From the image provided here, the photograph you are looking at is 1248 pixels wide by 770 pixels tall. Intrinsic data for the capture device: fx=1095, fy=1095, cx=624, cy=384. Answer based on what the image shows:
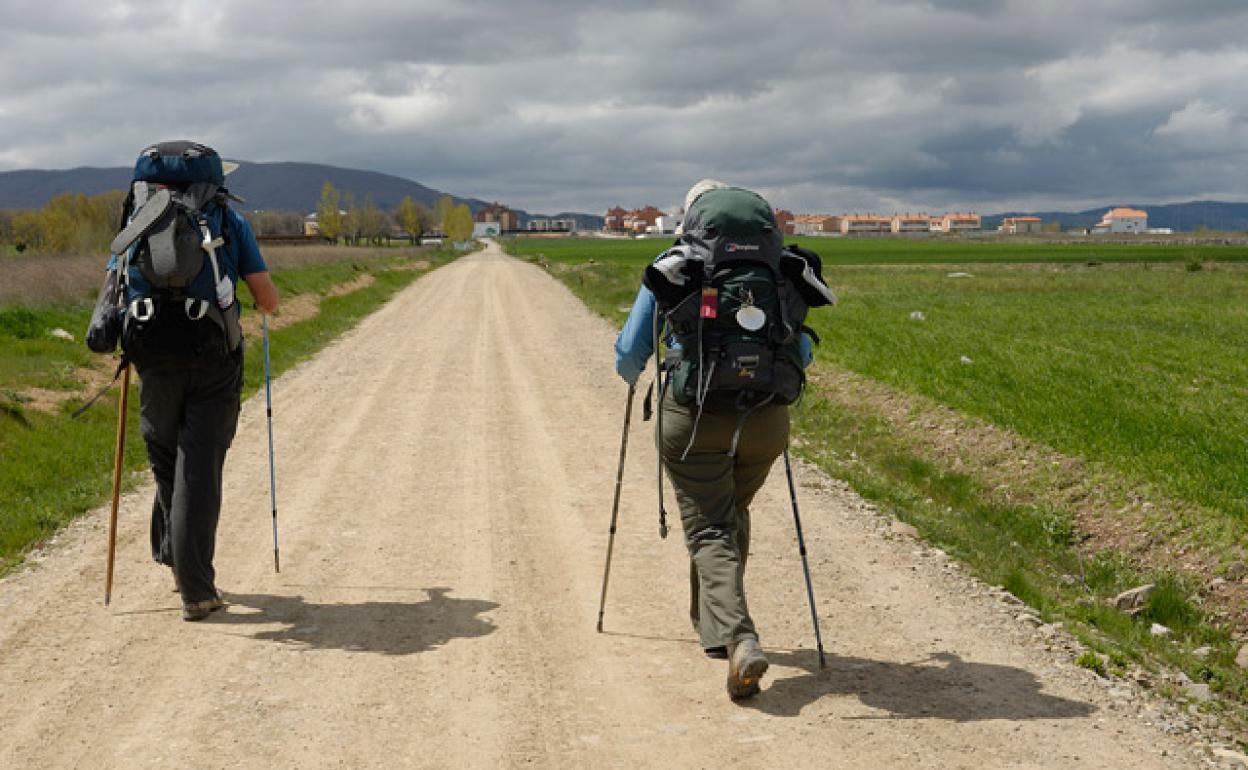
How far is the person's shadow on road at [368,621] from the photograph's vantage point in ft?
20.2

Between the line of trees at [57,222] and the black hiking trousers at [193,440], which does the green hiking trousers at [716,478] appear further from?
the line of trees at [57,222]

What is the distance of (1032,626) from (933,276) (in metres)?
50.1

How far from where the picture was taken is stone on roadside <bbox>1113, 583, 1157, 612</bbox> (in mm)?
8234

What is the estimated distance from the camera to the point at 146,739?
4.88m

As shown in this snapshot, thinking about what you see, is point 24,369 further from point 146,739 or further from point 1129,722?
point 1129,722

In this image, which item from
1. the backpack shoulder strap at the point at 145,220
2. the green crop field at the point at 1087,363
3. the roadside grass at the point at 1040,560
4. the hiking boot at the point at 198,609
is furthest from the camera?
the green crop field at the point at 1087,363

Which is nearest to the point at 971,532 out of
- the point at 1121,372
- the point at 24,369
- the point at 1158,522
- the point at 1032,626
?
the point at 1158,522

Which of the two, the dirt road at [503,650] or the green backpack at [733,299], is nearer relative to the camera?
the dirt road at [503,650]

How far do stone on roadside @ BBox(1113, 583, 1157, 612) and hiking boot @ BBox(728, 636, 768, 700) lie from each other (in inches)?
168

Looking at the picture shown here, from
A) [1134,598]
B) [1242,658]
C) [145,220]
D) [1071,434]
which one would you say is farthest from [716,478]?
[1071,434]

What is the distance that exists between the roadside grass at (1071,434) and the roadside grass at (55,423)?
279 inches

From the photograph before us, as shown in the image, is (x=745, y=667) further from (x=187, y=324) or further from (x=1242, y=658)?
(x=1242, y=658)

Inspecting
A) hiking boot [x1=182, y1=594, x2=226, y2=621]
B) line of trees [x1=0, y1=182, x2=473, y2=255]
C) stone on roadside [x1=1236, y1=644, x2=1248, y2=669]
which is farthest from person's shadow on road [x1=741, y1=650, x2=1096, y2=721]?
line of trees [x1=0, y1=182, x2=473, y2=255]

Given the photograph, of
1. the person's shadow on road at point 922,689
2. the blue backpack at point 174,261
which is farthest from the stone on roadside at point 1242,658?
the blue backpack at point 174,261
